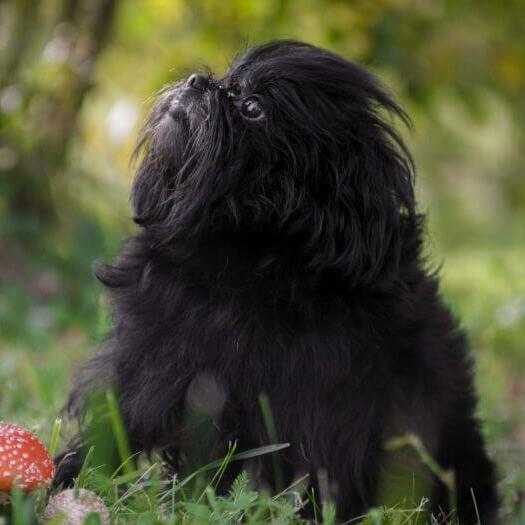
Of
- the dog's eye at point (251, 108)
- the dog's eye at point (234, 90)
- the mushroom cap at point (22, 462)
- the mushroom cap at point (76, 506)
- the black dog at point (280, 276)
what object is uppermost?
the dog's eye at point (234, 90)

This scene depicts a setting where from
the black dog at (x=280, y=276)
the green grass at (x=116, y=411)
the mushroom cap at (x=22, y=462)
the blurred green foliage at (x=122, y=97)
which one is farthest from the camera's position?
the blurred green foliage at (x=122, y=97)

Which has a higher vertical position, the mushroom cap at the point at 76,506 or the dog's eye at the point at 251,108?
the dog's eye at the point at 251,108

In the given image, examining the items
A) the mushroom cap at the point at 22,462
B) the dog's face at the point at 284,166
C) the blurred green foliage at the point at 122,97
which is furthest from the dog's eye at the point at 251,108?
the blurred green foliage at the point at 122,97

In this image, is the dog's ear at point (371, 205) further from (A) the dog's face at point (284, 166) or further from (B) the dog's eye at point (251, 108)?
(B) the dog's eye at point (251, 108)

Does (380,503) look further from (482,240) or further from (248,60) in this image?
(482,240)

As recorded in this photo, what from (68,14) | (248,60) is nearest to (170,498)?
(248,60)

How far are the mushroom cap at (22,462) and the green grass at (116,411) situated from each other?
0.05 m

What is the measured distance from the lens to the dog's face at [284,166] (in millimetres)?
2637

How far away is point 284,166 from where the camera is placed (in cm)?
268

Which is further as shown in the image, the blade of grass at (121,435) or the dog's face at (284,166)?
the dog's face at (284,166)

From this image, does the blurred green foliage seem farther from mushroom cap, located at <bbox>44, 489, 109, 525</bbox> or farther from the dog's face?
mushroom cap, located at <bbox>44, 489, 109, 525</bbox>

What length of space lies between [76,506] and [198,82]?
119cm

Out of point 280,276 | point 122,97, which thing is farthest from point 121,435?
point 122,97

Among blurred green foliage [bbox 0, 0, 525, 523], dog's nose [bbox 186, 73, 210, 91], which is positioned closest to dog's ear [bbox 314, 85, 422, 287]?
dog's nose [bbox 186, 73, 210, 91]
